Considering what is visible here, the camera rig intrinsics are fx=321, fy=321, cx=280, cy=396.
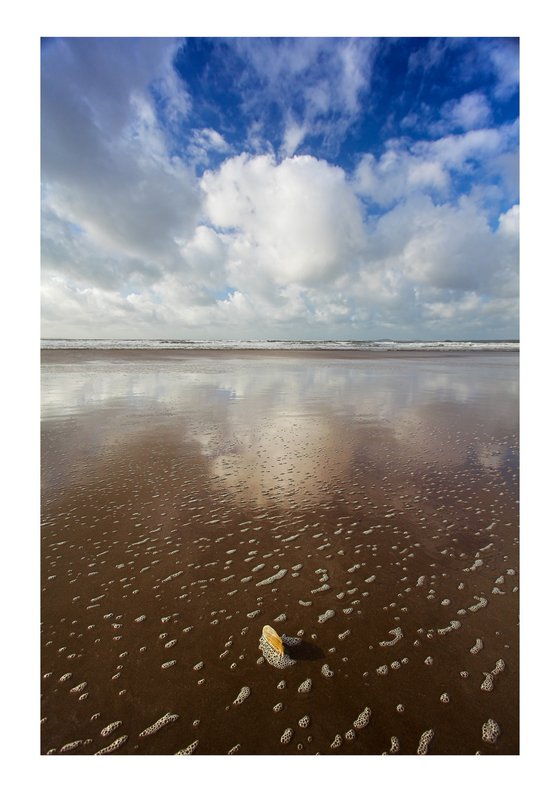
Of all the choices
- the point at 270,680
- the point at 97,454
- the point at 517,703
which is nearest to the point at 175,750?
the point at 270,680

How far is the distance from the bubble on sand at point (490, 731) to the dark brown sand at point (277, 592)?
39mm

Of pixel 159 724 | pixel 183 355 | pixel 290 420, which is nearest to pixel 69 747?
pixel 159 724

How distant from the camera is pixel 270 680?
253 centimetres

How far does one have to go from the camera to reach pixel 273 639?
8.91 ft

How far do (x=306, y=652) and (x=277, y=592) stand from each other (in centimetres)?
71

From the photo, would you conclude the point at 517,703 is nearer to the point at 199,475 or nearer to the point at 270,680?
the point at 270,680

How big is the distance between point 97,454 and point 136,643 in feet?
16.8

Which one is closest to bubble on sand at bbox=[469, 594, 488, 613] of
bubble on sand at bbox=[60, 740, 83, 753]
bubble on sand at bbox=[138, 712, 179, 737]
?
bubble on sand at bbox=[138, 712, 179, 737]

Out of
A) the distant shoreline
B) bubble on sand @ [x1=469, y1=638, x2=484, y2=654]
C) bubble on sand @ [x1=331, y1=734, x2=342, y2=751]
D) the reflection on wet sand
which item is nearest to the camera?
bubble on sand @ [x1=331, y1=734, x2=342, y2=751]

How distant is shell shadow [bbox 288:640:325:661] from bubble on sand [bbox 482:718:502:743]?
1.19m

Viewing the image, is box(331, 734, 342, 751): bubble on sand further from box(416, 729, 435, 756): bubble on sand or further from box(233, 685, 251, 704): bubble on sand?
box(233, 685, 251, 704): bubble on sand

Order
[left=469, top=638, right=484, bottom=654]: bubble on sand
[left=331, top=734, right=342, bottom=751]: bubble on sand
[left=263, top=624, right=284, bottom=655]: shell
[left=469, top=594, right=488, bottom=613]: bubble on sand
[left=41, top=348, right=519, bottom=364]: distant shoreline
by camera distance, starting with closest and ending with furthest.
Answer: [left=331, top=734, right=342, bottom=751]: bubble on sand → [left=263, top=624, right=284, bottom=655]: shell → [left=469, top=638, right=484, bottom=654]: bubble on sand → [left=469, top=594, right=488, bottom=613]: bubble on sand → [left=41, top=348, right=519, bottom=364]: distant shoreline

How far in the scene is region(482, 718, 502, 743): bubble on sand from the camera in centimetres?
225

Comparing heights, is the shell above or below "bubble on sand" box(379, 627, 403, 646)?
above
